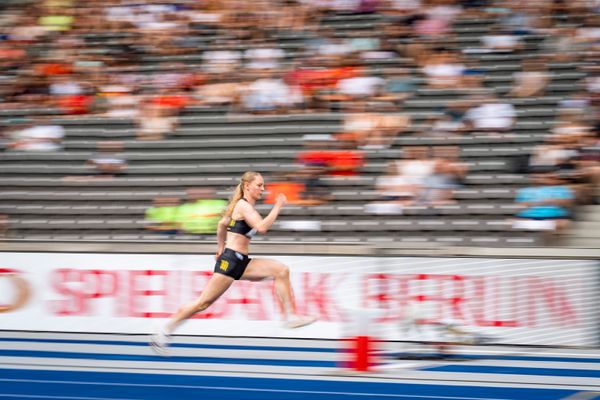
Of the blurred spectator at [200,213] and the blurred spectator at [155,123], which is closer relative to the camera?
the blurred spectator at [200,213]

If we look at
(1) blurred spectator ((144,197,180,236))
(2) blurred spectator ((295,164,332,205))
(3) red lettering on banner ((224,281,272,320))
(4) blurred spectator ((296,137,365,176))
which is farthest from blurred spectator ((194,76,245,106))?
(3) red lettering on banner ((224,281,272,320))

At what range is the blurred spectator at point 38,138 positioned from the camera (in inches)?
607

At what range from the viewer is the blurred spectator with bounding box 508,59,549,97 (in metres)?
14.1

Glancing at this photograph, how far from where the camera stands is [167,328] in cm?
→ 962

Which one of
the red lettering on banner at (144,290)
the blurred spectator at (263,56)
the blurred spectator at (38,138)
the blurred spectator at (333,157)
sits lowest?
the red lettering on banner at (144,290)

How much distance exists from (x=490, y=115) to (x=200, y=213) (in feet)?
14.4

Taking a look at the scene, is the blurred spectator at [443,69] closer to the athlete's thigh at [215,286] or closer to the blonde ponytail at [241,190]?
the blonde ponytail at [241,190]

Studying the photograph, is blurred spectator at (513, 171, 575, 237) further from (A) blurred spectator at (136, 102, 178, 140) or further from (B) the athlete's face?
(A) blurred spectator at (136, 102, 178, 140)

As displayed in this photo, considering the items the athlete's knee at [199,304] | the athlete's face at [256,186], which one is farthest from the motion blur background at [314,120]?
the athlete's face at [256,186]

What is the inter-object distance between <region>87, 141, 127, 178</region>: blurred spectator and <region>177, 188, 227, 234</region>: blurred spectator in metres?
1.86

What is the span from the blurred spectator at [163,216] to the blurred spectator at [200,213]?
0.39ft

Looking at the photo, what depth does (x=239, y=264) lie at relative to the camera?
9.45 meters

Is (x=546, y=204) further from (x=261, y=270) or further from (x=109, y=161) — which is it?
(x=109, y=161)

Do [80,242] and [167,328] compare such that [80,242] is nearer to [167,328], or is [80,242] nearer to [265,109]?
[167,328]
